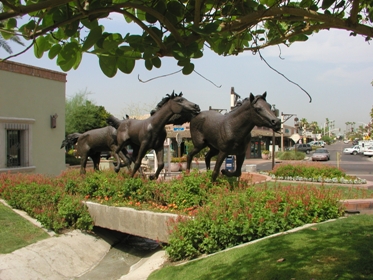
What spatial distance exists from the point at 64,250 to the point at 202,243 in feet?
11.2

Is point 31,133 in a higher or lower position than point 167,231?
higher

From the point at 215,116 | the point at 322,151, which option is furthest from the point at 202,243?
the point at 322,151

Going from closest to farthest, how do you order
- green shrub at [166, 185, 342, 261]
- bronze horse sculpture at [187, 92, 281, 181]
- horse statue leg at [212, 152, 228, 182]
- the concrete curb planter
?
1. green shrub at [166, 185, 342, 261]
2. bronze horse sculpture at [187, 92, 281, 181]
3. the concrete curb planter
4. horse statue leg at [212, 152, 228, 182]

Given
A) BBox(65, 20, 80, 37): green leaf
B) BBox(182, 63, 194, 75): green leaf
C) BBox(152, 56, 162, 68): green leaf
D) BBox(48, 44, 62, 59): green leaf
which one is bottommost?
BBox(182, 63, 194, 75): green leaf

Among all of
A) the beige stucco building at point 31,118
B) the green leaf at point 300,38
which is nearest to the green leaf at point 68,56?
the green leaf at point 300,38

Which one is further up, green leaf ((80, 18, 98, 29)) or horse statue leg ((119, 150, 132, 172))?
green leaf ((80, 18, 98, 29))

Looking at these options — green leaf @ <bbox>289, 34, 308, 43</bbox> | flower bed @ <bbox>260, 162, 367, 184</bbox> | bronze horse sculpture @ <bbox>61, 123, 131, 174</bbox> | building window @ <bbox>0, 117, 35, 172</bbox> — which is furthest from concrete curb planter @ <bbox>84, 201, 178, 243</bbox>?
building window @ <bbox>0, 117, 35, 172</bbox>

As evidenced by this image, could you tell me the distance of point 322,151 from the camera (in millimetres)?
43844

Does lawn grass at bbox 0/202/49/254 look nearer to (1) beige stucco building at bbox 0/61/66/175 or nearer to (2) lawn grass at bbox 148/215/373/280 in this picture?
(2) lawn grass at bbox 148/215/373/280

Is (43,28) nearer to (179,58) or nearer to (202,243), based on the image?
(179,58)

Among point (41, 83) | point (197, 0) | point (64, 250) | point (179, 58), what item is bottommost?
point (64, 250)

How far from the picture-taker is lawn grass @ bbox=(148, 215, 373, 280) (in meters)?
4.37

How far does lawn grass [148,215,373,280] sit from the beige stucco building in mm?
13183

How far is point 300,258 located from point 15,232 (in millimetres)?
6320
